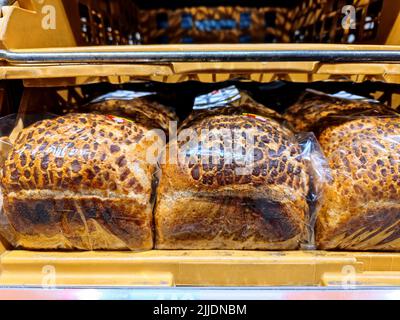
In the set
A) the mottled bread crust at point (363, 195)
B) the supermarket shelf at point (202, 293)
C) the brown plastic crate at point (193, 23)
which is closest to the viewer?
the supermarket shelf at point (202, 293)

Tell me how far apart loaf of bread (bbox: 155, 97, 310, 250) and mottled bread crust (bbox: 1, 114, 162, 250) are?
0.08m

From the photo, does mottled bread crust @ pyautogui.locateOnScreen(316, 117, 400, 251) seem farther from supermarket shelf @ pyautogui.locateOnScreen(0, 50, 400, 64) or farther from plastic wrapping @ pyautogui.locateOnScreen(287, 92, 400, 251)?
supermarket shelf @ pyautogui.locateOnScreen(0, 50, 400, 64)

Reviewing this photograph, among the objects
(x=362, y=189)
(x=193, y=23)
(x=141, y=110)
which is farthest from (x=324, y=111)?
(x=193, y=23)

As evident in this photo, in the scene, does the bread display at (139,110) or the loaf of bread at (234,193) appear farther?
the bread display at (139,110)

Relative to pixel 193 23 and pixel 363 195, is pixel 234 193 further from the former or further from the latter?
pixel 193 23

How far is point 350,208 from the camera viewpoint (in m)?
0.96

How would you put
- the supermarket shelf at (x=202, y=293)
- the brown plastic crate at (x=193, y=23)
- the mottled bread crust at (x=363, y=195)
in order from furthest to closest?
the brown plastic crate at (x=193, y=23) < the mottled bread crust at (x=363, y=195) < the supermarket shelf at (x=202, y=293)

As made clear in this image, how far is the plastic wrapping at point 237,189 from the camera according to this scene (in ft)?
3.14

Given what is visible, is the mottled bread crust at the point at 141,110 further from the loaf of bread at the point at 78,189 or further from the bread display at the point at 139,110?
the loaf of bread at the point at 78,189

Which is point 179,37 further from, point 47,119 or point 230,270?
point 230,270

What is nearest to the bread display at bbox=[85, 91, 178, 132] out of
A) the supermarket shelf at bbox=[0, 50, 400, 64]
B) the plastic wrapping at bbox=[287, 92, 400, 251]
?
the supermarket shelf at bbox=[0, 50, 400, 64]

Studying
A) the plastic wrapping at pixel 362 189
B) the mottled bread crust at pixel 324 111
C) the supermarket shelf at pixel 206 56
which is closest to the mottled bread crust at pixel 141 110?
the supermarket shelf at pixel 206 56

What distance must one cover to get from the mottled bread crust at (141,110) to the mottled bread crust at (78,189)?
15 centimetres

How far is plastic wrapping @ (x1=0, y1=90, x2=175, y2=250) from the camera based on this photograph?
0.96 meters
